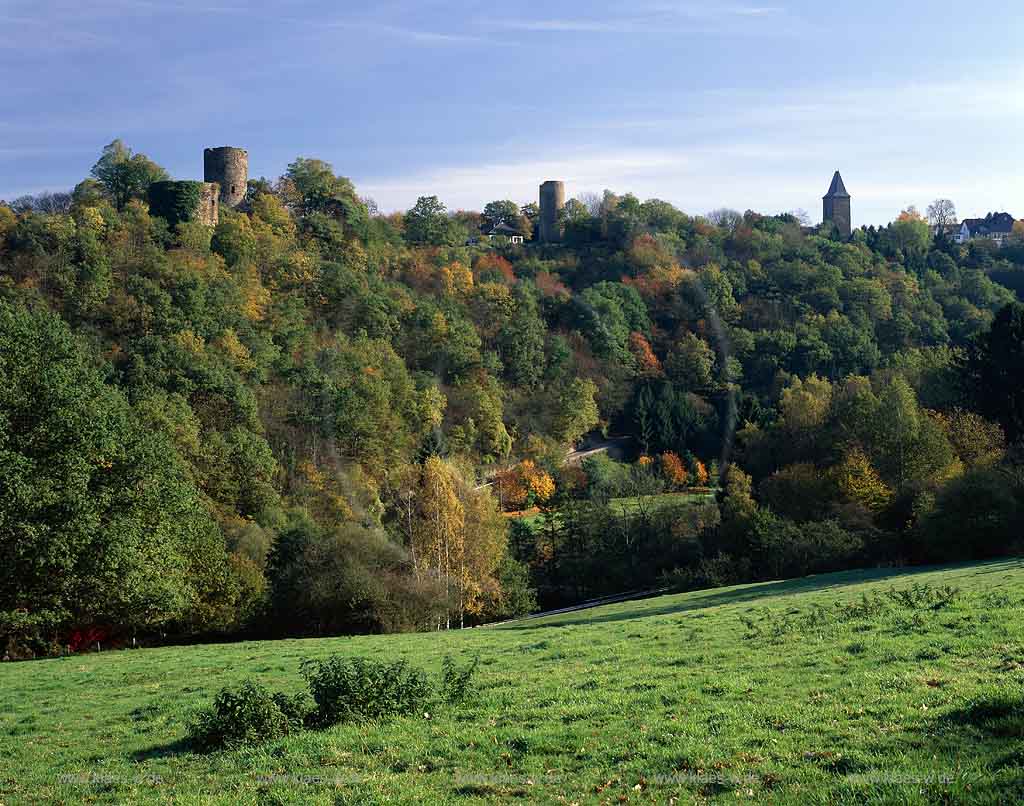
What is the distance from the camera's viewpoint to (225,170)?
279 ft

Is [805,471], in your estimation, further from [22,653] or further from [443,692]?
[443,692]

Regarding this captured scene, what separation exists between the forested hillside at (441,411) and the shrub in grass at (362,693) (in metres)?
14.0

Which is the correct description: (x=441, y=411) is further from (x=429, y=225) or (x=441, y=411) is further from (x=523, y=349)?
(x=429, y=225)

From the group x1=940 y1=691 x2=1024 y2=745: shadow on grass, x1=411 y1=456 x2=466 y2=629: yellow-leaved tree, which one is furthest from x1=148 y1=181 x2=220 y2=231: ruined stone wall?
x1=940 y1=691 x2=1024 y2=745: shadow on grass

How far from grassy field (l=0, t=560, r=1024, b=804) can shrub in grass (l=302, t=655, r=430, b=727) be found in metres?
0.41

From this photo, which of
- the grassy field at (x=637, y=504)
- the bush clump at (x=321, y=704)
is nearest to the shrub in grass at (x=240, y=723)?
the bush clump at (x=321, y=704)

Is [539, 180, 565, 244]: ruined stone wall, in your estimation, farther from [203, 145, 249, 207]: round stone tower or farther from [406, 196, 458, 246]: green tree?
[203, 145, 249, 207]: round stone tower

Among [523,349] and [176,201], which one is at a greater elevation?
[176,201]

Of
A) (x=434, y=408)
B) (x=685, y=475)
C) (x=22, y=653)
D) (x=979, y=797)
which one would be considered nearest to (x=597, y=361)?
(x=685, y=475)

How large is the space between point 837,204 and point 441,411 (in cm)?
10804

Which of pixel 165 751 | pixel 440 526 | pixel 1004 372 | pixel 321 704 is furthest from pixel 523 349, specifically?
pixel 165 751

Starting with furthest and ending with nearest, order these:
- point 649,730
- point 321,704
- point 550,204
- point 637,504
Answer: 1. point 550,204
2. point 637,504
3. point 321,704
4. point 649,730

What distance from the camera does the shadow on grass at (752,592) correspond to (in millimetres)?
27578

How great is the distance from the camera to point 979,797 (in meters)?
7.11
